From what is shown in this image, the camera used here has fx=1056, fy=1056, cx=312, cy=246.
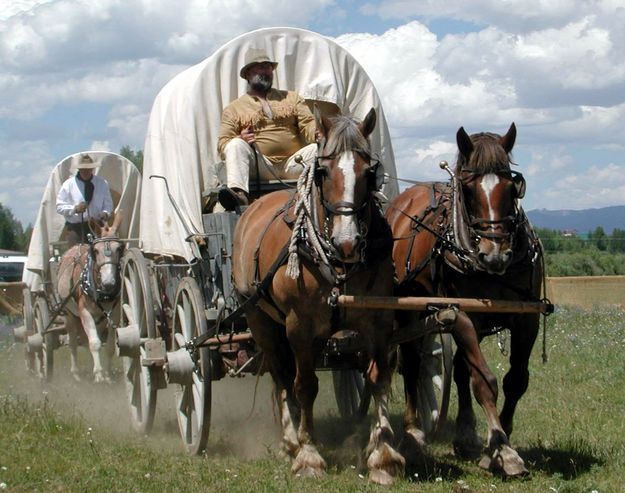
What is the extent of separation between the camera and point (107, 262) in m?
11.4

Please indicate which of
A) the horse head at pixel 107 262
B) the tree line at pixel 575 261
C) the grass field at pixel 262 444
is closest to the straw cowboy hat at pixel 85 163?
the horse head at pixel 107 262

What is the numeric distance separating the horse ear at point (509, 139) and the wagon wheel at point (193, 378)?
2.54m

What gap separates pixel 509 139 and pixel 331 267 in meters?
1.39

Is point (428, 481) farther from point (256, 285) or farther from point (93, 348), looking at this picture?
point (93, 348)

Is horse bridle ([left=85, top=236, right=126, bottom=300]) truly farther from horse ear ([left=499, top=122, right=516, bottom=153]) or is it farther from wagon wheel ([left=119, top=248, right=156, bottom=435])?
horse ear ([left=499, top=122, right=516, bottom=153])

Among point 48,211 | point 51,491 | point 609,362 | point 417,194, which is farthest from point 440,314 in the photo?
point 48,211

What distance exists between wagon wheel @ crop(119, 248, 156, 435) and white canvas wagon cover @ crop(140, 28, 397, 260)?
0.34 metres

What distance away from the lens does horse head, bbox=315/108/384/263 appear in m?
5.80

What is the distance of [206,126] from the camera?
866 cm

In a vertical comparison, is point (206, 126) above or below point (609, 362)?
above

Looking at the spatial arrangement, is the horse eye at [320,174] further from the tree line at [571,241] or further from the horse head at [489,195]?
the tree line at [571,241]

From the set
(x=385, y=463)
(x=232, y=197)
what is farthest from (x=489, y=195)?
(x=232, y=197)

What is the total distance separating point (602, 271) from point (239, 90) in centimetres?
2956

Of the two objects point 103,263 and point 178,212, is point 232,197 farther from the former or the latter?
point 103,263
